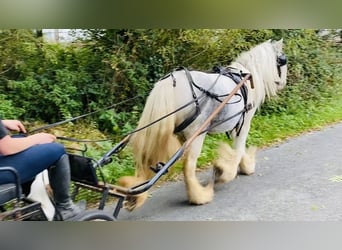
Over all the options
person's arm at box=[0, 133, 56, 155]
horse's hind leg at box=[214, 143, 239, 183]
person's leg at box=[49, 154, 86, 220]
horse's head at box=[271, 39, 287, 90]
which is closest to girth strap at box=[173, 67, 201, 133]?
horse's hind leg at box=[214, 143, 239, 183]

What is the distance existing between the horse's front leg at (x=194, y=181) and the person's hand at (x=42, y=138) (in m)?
0.78

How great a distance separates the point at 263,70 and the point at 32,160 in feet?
4.93

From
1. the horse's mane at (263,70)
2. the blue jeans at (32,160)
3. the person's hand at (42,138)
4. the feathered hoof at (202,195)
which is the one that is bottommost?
the feathered hoof at (202,195)

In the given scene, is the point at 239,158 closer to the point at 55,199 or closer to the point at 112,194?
the point at 112,194

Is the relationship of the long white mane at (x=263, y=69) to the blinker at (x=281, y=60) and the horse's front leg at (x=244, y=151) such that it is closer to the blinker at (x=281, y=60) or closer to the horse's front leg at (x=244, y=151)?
the blinker at (x=281, y=60)

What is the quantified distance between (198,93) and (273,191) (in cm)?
75

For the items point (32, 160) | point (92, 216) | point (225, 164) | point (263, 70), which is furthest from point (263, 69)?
point (32, 160)

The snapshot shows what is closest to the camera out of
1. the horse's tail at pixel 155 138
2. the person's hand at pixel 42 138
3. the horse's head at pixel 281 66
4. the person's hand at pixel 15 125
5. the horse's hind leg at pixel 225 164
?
the person's hand at pixel 42 138

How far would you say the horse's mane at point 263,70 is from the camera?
2.88 metres

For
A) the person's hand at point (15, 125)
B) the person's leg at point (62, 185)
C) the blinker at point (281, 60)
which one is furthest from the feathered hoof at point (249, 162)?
the person's hand at point (15, 125)

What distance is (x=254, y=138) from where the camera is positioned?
112 inches

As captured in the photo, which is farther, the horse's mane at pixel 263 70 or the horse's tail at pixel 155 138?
the horse's mane at pixel 263 70

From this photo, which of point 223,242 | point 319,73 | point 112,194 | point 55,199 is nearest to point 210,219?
point 223,242

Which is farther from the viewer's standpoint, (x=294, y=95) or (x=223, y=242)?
(x=294, y=95)
